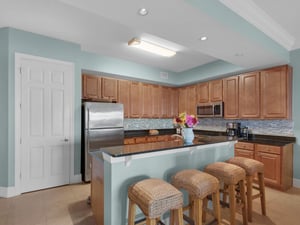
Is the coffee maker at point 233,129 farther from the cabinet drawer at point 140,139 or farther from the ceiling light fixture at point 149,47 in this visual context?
the ceiling light fixture at point 149,47

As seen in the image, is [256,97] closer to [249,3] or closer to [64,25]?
[249,3]

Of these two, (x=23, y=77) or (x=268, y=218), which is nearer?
(x=268, y=218)

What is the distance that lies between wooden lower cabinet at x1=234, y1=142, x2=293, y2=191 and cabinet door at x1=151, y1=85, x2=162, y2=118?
8.31 feet

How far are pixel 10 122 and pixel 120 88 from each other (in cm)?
232

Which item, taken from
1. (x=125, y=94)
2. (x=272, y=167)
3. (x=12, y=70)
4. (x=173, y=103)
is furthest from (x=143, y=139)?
(x=12, y=70)

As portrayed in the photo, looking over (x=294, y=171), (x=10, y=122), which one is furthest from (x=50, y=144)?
(x=294, y=171)

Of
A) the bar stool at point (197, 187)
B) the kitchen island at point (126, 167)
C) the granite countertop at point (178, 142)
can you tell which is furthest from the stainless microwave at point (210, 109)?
the bar stool at point (197, 187)

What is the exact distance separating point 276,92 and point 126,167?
3266 mm

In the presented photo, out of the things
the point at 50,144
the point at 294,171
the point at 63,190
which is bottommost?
the point at 63,190

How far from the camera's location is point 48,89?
128 inches

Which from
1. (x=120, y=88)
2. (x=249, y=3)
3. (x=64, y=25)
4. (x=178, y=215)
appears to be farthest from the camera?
(x=120, y=88)

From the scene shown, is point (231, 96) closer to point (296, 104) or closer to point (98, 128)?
point (296, 104)

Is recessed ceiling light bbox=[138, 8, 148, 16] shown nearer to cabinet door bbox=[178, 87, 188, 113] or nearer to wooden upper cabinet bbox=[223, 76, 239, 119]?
wooden upper cabinet bbox=[223, 76, 239, 119]

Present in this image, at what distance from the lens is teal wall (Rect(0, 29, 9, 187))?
9.48ft
